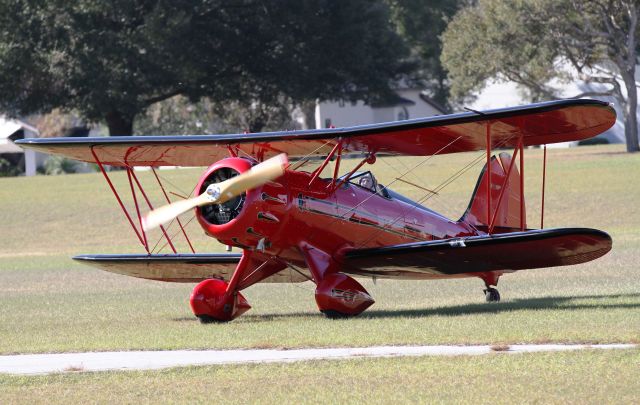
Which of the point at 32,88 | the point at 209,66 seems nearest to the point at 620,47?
the point at 209,66

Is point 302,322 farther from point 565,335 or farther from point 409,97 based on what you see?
point 409,97

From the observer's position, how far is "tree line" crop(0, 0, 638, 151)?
189ft

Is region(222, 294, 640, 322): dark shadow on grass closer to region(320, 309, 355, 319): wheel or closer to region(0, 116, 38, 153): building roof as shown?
region(320, 309, 355, 319): wheel

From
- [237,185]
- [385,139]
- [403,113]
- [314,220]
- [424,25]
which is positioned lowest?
[314,220]

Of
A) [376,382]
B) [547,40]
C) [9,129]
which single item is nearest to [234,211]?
[376,382]

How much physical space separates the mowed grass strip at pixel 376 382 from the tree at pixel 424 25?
81.3m

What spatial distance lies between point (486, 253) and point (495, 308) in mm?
1330

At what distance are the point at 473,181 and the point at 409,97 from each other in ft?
157

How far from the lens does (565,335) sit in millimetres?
12422

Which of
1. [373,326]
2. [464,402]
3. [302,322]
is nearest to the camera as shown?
[464,402]

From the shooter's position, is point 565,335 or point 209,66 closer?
point 565,335

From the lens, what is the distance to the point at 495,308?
16141 mm

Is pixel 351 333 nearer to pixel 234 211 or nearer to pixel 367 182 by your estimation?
pixel 234 211

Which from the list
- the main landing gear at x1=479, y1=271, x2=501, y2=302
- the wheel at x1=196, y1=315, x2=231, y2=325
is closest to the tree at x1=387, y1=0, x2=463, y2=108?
the main landing gear at x1=479, y1=271, x2=501, y2=302
